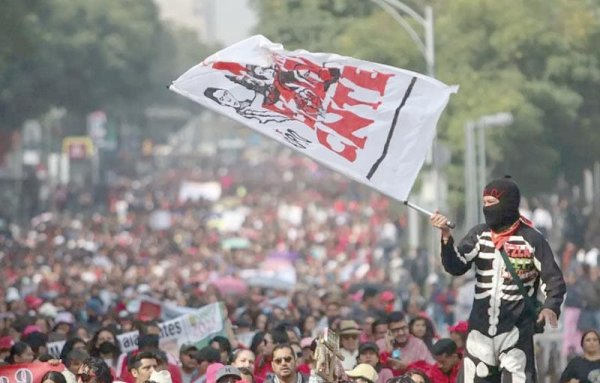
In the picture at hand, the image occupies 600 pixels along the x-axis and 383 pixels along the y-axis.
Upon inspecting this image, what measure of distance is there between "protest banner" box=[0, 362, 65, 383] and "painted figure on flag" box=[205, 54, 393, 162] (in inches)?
89.5

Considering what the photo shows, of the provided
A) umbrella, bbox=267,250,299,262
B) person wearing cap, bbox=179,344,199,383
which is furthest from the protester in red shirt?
umbrella, bbox=267,250,299,262

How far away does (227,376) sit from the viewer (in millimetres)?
15656

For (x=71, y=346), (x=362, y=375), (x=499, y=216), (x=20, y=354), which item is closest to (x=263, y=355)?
(x=71, y=346)

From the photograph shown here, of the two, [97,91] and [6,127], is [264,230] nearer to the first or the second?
[6,127]

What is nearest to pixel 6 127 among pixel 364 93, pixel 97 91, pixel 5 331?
pixel 97 91

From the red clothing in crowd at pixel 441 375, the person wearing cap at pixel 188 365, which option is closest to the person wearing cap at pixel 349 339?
the person wearing cap at pixel 188 365

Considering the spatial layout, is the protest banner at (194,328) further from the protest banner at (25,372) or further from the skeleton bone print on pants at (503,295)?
the skeleton bone print on pants at (503,295)

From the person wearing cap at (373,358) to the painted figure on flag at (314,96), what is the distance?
2.43 m

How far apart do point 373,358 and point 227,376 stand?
2.57m

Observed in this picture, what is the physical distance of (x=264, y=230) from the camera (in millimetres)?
68562

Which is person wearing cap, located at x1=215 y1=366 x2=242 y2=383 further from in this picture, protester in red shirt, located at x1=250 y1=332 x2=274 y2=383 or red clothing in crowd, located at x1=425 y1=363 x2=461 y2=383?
protester in red shirt, located at x1=250 y1=332 x2=274 y2=383

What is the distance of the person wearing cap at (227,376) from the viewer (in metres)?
15.6

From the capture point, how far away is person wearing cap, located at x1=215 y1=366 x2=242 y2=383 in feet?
51.2

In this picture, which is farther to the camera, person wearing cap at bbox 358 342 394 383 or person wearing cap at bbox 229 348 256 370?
person wearing cap at bbox 358 342 394 383
